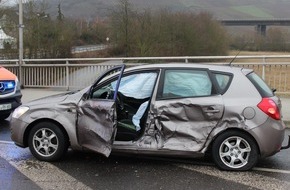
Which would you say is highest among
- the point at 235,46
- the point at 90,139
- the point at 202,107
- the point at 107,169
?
the point at 235,46

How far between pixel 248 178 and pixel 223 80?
1.30m

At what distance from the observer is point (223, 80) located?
18.1ft

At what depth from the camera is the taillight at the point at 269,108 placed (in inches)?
208

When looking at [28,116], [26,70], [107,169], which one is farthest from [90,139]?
[26,70]

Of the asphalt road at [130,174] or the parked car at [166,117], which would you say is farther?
the parked car at [166,117]

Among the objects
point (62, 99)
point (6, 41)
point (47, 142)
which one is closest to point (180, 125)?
point (62, 99)

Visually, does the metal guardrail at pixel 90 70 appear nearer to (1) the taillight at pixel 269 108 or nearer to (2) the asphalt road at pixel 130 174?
(2) the asphalt road at pixel 130 174

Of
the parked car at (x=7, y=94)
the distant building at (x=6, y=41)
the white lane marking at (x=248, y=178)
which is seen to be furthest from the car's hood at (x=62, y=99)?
the distant building at (x=6, y=41)

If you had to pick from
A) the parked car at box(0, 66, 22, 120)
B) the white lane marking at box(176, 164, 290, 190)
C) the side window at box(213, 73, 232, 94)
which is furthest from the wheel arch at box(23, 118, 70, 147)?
the parked car at box(0, 66, 22, 120)

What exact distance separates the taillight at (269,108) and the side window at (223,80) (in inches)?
19.2

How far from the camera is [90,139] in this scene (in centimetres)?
553

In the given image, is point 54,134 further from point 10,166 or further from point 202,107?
point 202,107

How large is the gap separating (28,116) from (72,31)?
35437 millimetres

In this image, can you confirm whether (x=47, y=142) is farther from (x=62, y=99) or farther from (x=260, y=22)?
(x=260, y=22)
